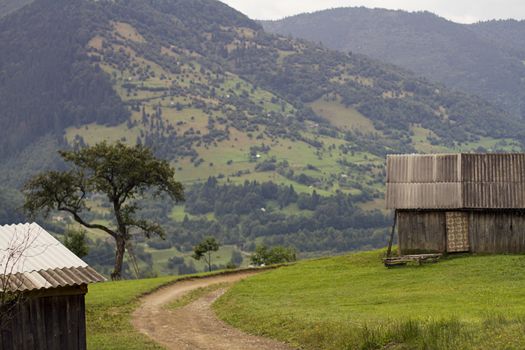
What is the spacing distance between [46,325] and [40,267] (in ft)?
5.65

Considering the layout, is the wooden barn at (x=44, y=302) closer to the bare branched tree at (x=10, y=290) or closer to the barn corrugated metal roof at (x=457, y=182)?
the bare branched tree at (x=10, y=290)

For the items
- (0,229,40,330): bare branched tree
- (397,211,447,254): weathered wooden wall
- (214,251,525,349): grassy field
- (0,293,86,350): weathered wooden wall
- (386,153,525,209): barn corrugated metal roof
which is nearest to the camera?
(0,229,40,330): bare branched tree

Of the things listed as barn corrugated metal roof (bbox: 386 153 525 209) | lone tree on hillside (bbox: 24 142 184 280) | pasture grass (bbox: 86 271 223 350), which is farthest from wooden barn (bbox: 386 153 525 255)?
lone tree on hillside (bbox: 24 142 184 280)

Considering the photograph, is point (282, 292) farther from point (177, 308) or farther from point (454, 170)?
point (454, 170)

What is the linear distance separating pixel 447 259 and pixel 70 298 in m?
35.3

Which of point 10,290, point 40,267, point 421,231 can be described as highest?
point 40,267

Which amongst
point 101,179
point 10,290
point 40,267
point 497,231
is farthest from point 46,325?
point 101,179

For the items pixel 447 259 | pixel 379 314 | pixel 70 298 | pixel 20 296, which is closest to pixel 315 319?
pixel 379 314

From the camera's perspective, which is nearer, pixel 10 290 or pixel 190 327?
pixel 10 290

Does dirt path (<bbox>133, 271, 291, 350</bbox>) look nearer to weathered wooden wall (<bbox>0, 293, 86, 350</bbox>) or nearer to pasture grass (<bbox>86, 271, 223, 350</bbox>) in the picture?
pasture grass (<bbox>86, 271, 223, 350</bbox>)

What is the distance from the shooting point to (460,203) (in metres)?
55.3

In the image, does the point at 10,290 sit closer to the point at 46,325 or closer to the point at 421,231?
the point at 46,325

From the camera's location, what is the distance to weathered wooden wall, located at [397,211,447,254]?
A: 5612cm

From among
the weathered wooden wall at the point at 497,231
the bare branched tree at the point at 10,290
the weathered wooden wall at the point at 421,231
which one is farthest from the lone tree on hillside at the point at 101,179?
the bare branched tree at the point at 10,290
